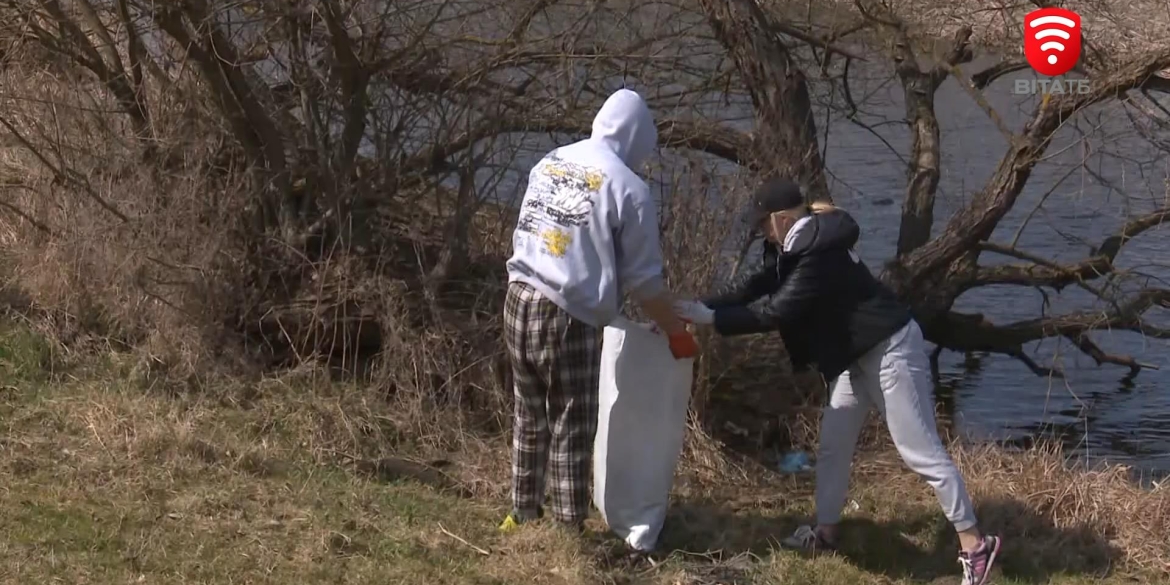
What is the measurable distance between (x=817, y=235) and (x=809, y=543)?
125cm

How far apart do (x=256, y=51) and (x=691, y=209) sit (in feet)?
7.36

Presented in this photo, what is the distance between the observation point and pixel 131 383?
21.3 ft

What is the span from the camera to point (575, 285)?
4738 mm

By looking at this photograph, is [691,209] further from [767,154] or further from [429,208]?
[429,208]

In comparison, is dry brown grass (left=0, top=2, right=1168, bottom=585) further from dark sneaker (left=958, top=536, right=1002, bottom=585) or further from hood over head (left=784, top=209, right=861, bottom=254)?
hood over head (left=784, top=209, right=861, bottom=254)

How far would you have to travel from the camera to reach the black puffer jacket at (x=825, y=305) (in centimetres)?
495

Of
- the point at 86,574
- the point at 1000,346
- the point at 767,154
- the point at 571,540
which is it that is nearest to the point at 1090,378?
the point at 1000,346

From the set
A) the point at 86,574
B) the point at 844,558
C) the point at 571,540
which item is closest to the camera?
the point at 86,574

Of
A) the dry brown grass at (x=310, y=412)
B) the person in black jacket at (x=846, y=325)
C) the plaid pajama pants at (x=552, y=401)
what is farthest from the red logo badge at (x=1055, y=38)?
the plaid pajama pants at (x=552, y=401)

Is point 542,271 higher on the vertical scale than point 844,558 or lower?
higher

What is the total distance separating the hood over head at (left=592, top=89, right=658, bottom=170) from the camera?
15.8 ft

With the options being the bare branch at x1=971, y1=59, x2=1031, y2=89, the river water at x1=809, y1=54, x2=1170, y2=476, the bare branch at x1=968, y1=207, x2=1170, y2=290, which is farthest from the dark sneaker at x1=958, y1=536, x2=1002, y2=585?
the bare branch at x1=971, y1=59, x2=1031, y2=89

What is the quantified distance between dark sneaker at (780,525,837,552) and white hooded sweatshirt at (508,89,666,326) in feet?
4.15

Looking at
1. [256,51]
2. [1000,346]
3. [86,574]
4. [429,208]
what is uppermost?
[256,51]
